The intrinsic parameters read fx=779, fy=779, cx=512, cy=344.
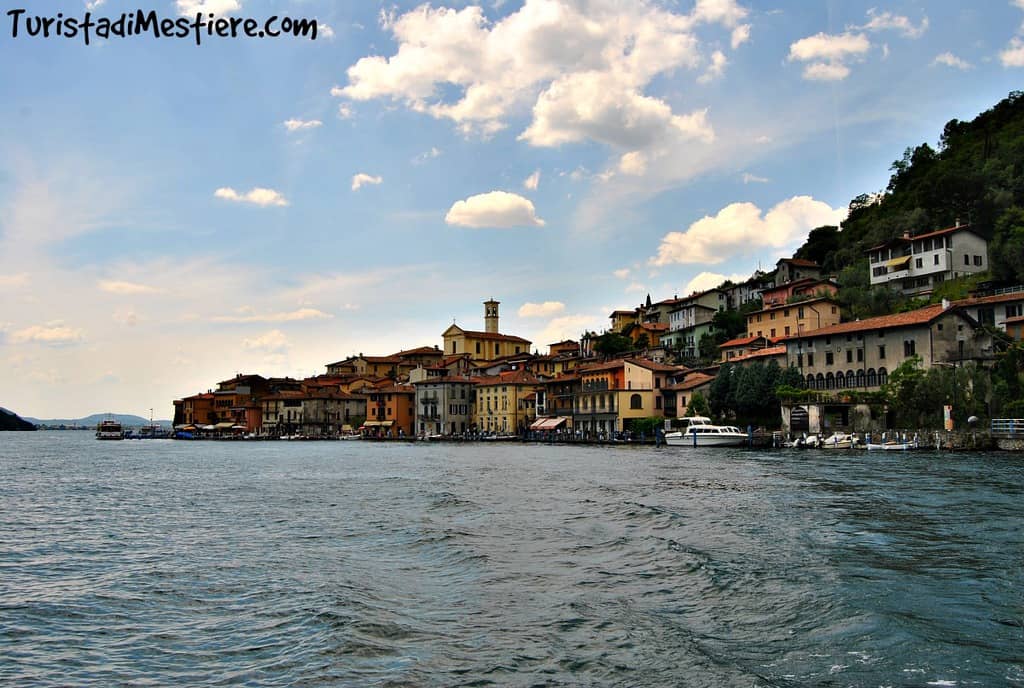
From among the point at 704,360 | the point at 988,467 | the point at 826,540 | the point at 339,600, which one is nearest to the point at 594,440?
the point at 704,360

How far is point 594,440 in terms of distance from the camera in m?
79.1

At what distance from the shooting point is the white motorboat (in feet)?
202

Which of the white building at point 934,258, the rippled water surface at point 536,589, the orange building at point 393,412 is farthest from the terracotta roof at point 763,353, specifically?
the orange building at point 393,412

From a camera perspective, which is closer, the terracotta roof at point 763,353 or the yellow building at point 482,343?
the terracotta roof at point 763,353

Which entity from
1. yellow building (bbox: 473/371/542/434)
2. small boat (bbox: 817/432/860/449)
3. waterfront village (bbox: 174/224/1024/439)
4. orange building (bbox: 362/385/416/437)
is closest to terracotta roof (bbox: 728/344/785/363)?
waterfront village (bbox: 174/224/1024/439)

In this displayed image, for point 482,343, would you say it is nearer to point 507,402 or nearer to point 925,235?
point 507,402

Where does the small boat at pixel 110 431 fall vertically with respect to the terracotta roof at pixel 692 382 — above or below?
below

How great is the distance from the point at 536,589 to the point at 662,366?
6902 centimetres

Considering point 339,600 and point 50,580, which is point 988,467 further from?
point 50,580

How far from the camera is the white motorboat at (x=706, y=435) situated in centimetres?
6162

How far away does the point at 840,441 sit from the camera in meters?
53.2

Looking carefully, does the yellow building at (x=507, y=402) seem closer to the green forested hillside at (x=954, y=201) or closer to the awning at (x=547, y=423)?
the awning at (x=547, y=423)

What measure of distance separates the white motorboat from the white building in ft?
79.6

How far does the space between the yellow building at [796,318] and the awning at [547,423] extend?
2334 cm
